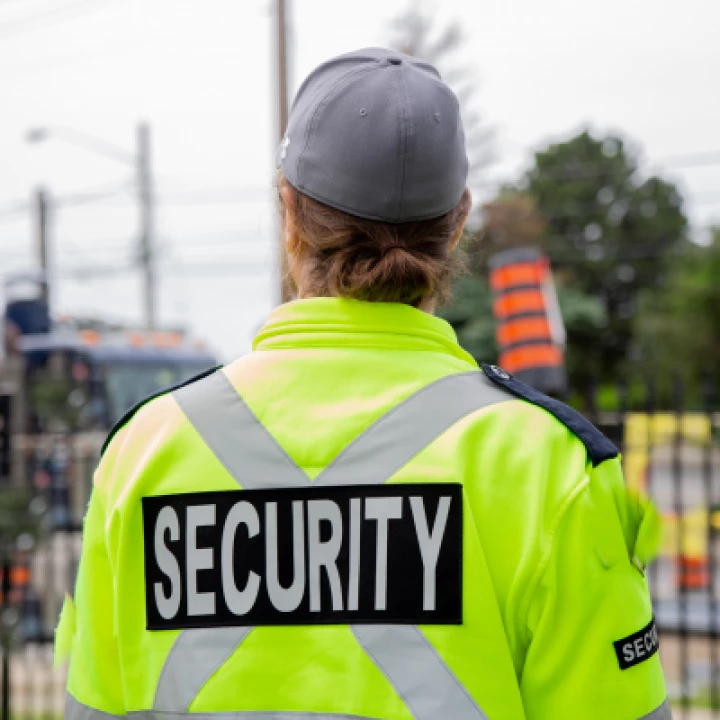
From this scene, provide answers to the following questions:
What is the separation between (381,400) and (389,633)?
296mm

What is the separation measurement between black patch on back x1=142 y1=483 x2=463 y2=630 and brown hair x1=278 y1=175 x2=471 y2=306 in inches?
10.6

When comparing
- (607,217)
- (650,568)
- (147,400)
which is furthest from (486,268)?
(147,400)

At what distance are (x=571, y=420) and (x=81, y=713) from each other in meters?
0.80

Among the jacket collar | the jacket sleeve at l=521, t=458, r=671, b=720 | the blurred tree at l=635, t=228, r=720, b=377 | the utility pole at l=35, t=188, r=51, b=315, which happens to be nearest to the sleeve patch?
the jacket sleeve at l=521, t=458, r=671, b=720

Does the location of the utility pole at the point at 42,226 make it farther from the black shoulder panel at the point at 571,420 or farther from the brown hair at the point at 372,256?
the black shoulder panel at the point at 571,420

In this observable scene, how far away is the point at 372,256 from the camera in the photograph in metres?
1.28

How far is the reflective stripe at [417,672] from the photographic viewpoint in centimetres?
114

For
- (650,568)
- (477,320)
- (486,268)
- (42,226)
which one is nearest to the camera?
(650,568)

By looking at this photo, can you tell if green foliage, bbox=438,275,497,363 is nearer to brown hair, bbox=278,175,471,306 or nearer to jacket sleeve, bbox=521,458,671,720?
brown hair, bbox=278,175,471,306

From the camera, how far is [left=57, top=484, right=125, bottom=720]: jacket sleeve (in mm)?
1328

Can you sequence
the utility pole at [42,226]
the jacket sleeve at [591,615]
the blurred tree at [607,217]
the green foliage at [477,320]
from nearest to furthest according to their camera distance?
the jacket sleeve at [591,615] → the utility pole at [42,226] → the green foliage at [477,320] → the blurred tree at [607,217]

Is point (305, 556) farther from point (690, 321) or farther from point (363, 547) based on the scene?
point (690, 321)

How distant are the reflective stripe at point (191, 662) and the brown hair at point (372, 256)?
0.48 meters

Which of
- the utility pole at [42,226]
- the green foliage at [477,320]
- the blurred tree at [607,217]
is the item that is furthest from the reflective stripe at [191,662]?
the blurred tree at [607,217]
